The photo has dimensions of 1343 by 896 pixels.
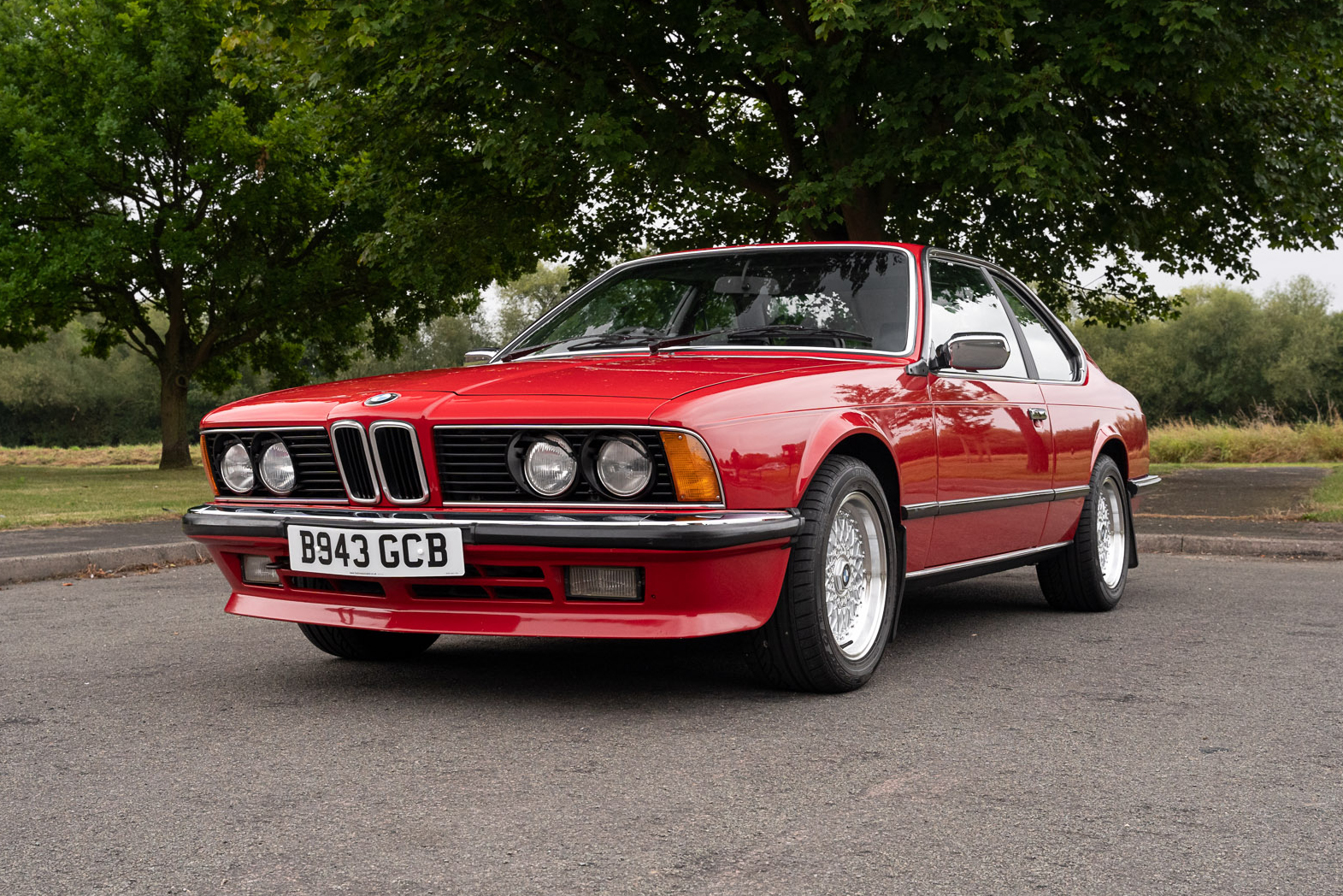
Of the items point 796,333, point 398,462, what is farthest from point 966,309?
point 398,462

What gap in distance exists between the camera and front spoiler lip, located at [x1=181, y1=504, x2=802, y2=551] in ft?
11.8

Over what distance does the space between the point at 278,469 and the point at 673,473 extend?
1452 mm

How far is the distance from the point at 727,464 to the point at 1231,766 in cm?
154

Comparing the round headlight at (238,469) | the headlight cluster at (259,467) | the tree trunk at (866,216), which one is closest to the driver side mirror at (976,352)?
the headlight cluster at (259,467)

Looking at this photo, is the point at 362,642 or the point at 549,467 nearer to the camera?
the point at 549,467

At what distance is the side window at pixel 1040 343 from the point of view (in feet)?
19.6

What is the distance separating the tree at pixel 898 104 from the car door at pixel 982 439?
5564 millimetres

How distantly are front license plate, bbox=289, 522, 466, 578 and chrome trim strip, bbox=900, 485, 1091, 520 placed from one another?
1640mm

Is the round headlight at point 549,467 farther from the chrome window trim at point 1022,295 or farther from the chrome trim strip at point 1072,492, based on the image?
the chrome trim strip at point 1072,492

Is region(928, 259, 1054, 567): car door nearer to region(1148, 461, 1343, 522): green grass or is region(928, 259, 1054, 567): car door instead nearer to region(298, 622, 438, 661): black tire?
region(298, 622, 438, 661): black tire

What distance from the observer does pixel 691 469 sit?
3.69 m

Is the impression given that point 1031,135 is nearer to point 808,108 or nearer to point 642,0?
point 808,108

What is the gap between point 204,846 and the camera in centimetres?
268

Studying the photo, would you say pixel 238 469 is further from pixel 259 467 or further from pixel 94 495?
pixel 94 495
